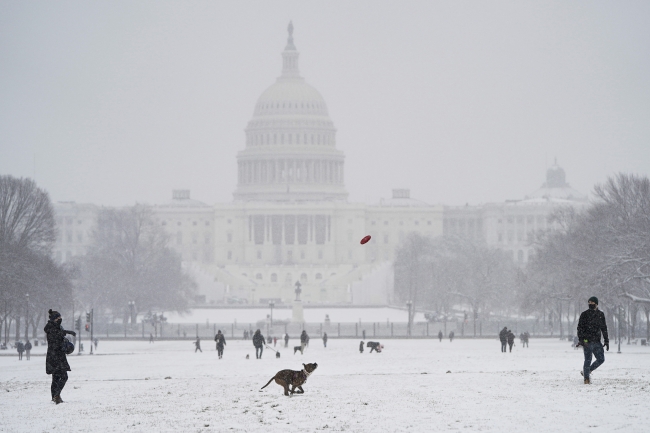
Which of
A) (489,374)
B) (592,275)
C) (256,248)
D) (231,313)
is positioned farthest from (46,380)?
(256,248)

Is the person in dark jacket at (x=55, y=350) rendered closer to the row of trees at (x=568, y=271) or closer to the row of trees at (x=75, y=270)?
the row of trees at (x=568, y=271)

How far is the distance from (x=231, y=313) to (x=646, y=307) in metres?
47.0

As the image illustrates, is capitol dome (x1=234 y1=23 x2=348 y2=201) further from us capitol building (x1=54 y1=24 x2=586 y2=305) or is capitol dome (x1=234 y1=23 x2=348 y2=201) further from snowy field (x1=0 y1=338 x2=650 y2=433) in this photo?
snowy field (x1=0 y1=338 x2=650 y2=433)

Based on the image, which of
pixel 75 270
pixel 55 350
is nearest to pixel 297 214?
pixel 75 270

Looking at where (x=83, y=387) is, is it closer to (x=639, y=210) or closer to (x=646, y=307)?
(x=646, y=307)

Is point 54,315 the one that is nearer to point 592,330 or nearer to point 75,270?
point 592,330

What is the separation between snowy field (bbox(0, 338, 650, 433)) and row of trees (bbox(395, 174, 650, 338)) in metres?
23.4

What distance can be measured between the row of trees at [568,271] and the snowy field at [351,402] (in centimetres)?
2342

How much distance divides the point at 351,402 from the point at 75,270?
51.9 metres

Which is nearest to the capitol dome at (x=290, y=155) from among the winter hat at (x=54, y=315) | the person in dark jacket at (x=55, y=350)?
the person in dark jacket at (x=55, y=350)

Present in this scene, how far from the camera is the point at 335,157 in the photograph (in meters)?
189

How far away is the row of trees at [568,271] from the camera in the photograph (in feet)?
→ 179

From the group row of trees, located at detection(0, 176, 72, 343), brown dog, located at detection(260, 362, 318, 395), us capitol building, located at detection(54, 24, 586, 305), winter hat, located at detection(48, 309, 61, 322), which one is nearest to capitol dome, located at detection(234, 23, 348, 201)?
us capitol building, located at detection(54, 24, 586, 305)

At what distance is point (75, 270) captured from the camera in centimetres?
7150
